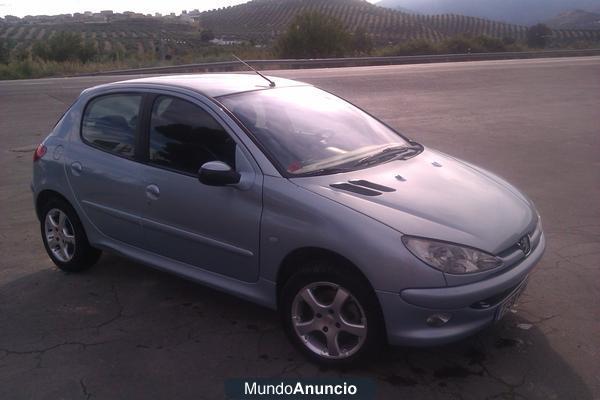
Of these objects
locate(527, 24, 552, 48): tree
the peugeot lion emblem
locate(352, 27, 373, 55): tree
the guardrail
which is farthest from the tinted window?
locate(527, 24, 552, 48): tree

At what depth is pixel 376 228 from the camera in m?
3.24

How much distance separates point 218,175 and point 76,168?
5.41 feet

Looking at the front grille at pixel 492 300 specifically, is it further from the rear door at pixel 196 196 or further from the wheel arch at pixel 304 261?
the rear door at pixel 196 196

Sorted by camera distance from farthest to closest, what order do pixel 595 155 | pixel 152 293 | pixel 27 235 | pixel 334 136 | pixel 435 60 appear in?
1. pixel 435 60
2. pixel 595 155
3. pixel 27 235
4. pixel 152 293
5. pixel 334 136

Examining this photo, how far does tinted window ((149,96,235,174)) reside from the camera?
4.00 meters

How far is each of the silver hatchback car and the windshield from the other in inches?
0.5

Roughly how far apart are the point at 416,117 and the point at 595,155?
13.7ft

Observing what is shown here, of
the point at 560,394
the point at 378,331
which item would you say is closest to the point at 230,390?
the point at 378,331

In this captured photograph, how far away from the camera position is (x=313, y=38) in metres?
41.0

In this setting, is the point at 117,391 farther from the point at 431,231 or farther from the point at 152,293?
the point at 431,231

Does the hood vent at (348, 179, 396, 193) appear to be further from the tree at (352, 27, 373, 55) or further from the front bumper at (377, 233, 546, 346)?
the tree at (352, 27, 373, 55)

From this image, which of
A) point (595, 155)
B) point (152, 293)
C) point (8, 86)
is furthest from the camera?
point (8, 86)

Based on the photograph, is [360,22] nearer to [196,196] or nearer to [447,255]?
[196,196]

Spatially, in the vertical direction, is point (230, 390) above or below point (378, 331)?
below
